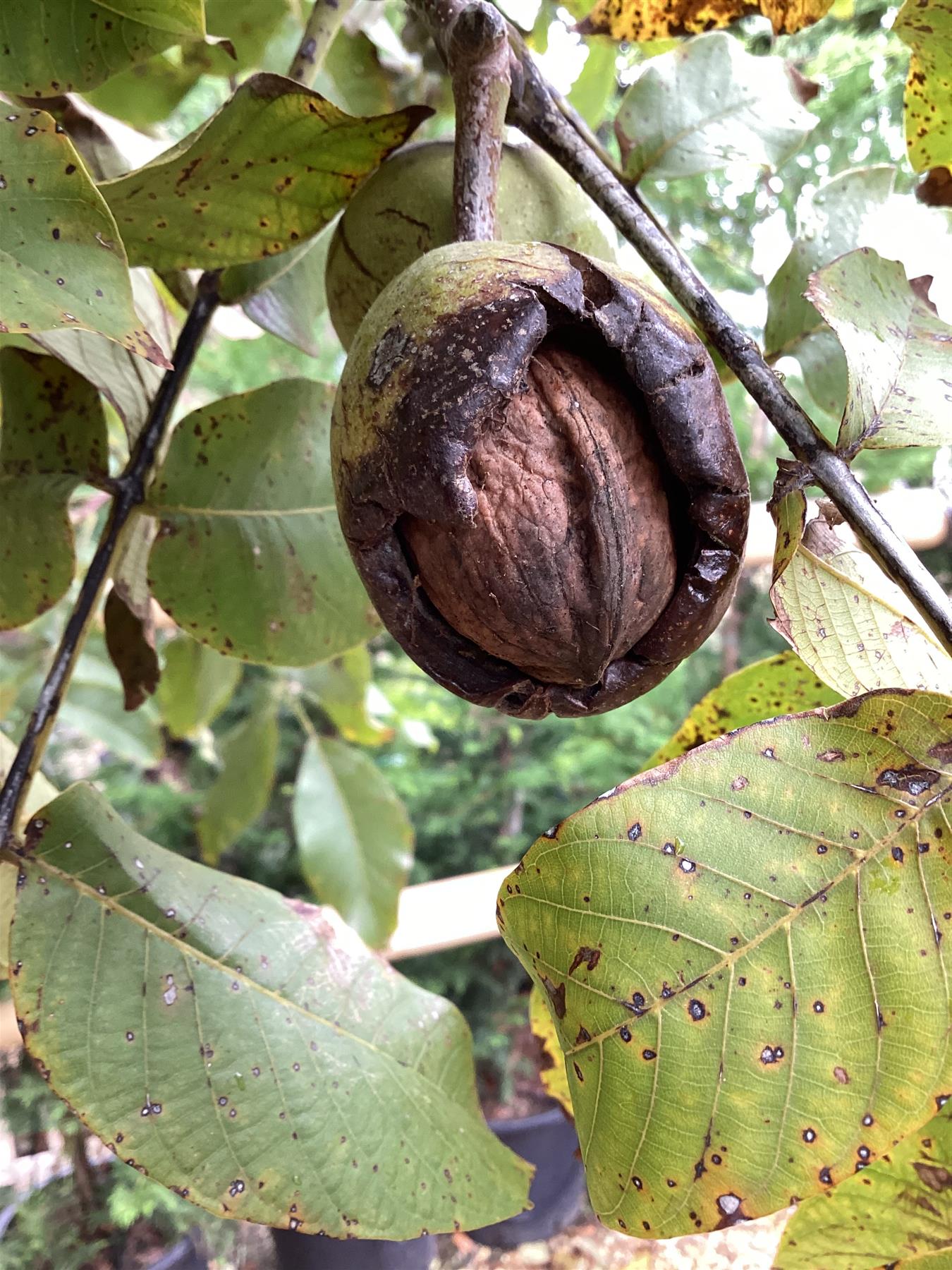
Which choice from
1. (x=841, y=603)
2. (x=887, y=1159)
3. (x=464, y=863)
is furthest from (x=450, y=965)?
(x=841, y=603)

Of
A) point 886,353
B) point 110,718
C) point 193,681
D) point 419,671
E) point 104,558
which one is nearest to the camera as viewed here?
point 886,353

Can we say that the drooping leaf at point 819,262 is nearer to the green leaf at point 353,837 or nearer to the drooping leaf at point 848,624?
the drooping leaf at point 848,624

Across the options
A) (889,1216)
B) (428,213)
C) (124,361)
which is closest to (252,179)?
(428,213)

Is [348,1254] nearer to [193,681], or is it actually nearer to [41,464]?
[193,681]

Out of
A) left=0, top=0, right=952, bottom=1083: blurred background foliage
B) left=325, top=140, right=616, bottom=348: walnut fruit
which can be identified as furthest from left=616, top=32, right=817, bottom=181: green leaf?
left=325, top=140, right=616, bottom=348: walnut fruit

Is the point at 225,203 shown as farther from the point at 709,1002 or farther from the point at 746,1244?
the point at 746,1244
